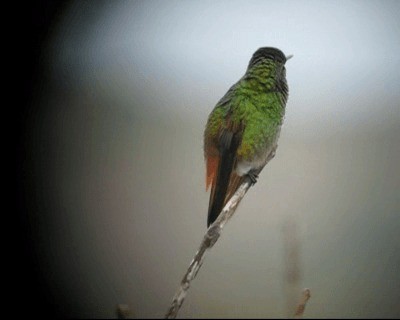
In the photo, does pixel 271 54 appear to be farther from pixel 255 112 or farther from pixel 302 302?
pixel 302 302

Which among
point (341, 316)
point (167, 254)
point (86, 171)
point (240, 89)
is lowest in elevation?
point (167, 254)

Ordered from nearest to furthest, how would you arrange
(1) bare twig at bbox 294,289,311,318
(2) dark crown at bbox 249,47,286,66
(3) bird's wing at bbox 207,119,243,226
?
1. (1) bare twig at bbox 294,289,311,318
2. (3) bird's wing at bbox 207,119,243,226
3. (2) dark crown at bbox 249,47,286,66

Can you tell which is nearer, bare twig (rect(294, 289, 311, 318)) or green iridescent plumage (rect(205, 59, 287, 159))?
bare twig (rect(294, 289, 311, 318))

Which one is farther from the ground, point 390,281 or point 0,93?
point 0,93

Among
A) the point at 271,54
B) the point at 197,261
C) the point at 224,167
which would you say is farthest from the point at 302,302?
the point at 271,54

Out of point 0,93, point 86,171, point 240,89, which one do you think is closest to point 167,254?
point 86,171

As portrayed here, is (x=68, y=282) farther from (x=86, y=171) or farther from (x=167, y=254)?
(x=86, y=171)

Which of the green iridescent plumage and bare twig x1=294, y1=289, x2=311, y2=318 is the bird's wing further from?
bare twig x1=294, y1=289, x2=311, y2=318

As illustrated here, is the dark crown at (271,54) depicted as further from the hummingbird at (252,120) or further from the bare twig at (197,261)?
the bare twig at (197,261)

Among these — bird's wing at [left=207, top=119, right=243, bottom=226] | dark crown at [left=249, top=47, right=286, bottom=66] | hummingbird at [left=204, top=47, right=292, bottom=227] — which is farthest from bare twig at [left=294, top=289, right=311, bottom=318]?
dark crown at [left=249, top=47, right=286, bottom=66]
